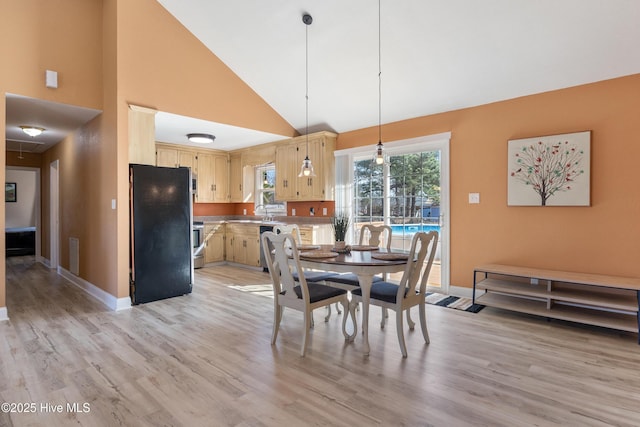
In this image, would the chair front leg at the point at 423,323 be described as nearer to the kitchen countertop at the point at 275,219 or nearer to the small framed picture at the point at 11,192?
the kitchen countertop at the point at 275,219

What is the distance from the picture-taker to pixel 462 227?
4434mm

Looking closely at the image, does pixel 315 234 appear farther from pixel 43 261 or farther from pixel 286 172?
pixel 43 261

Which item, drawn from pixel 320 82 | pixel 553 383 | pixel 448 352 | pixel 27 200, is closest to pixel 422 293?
pixel 448 352

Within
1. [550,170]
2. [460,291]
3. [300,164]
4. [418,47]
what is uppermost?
[418,47]

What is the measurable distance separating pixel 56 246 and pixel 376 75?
627 centimetres

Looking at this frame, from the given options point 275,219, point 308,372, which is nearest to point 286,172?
point 275,219

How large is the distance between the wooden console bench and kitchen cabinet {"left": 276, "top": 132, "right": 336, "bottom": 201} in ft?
9.02

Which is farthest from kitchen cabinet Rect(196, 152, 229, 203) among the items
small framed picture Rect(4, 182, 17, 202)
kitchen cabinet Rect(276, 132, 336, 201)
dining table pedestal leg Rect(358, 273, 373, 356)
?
small framed picture Rect(4, 182, 17, 202)

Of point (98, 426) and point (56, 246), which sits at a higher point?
point (56, 246)

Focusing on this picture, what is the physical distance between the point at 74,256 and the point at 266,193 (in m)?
3.39

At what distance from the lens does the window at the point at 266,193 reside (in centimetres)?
691

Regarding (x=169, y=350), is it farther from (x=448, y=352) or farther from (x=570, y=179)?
(x=570, y=179)

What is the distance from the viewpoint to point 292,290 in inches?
112

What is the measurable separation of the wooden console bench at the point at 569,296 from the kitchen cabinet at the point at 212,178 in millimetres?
5201
